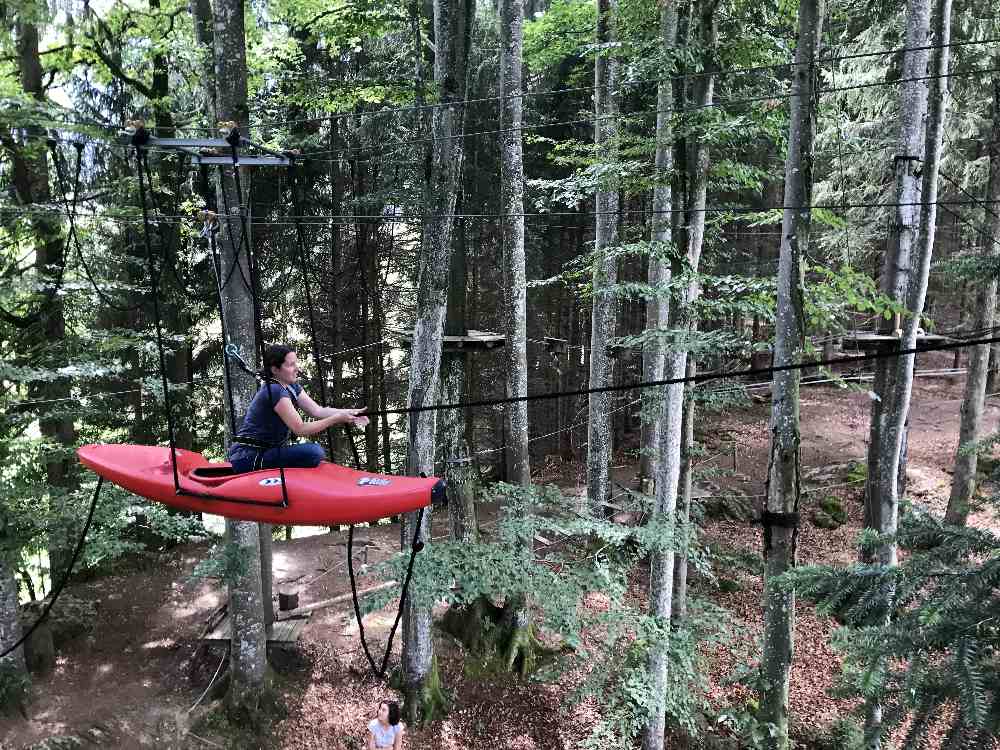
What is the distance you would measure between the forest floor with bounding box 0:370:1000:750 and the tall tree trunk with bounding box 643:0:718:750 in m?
1.71

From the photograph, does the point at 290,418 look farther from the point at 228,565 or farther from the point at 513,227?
the point at 513,227

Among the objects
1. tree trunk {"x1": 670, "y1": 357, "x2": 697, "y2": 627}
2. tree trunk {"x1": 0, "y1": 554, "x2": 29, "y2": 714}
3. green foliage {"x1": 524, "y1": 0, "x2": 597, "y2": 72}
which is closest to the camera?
tree trunk {"x1": 0, "y1": 554, "x2": 29, "y2": 714}

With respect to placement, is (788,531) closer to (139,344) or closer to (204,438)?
(139,344)

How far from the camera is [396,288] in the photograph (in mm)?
13906

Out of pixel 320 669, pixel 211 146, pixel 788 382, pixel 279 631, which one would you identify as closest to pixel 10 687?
pixel 279 631

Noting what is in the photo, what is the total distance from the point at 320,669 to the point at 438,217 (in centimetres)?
614

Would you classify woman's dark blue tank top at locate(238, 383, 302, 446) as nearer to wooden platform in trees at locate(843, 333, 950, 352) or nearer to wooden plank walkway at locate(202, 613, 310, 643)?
wooden plank walkway at locate(202, 613, 310, 643)

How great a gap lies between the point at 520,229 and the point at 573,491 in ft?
24.1

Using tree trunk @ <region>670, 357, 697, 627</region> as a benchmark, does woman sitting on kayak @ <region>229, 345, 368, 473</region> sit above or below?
above

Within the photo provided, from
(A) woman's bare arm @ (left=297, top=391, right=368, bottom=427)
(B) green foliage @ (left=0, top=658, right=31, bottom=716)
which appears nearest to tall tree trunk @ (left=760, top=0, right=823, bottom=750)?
(A) woman's bare arm @ (left=297, top=391, right=368, bottom=427)

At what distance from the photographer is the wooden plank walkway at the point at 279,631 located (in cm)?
830

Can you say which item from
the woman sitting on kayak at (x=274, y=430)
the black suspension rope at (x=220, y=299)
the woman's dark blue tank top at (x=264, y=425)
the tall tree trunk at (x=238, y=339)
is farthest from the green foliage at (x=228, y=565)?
the woman's dark blue tank top at (x=264, y=425)

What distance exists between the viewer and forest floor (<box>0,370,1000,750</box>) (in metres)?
7.30

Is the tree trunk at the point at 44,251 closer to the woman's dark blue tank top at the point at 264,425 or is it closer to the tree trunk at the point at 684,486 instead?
→ the woman's dark blue tank top at the point at 264,425
